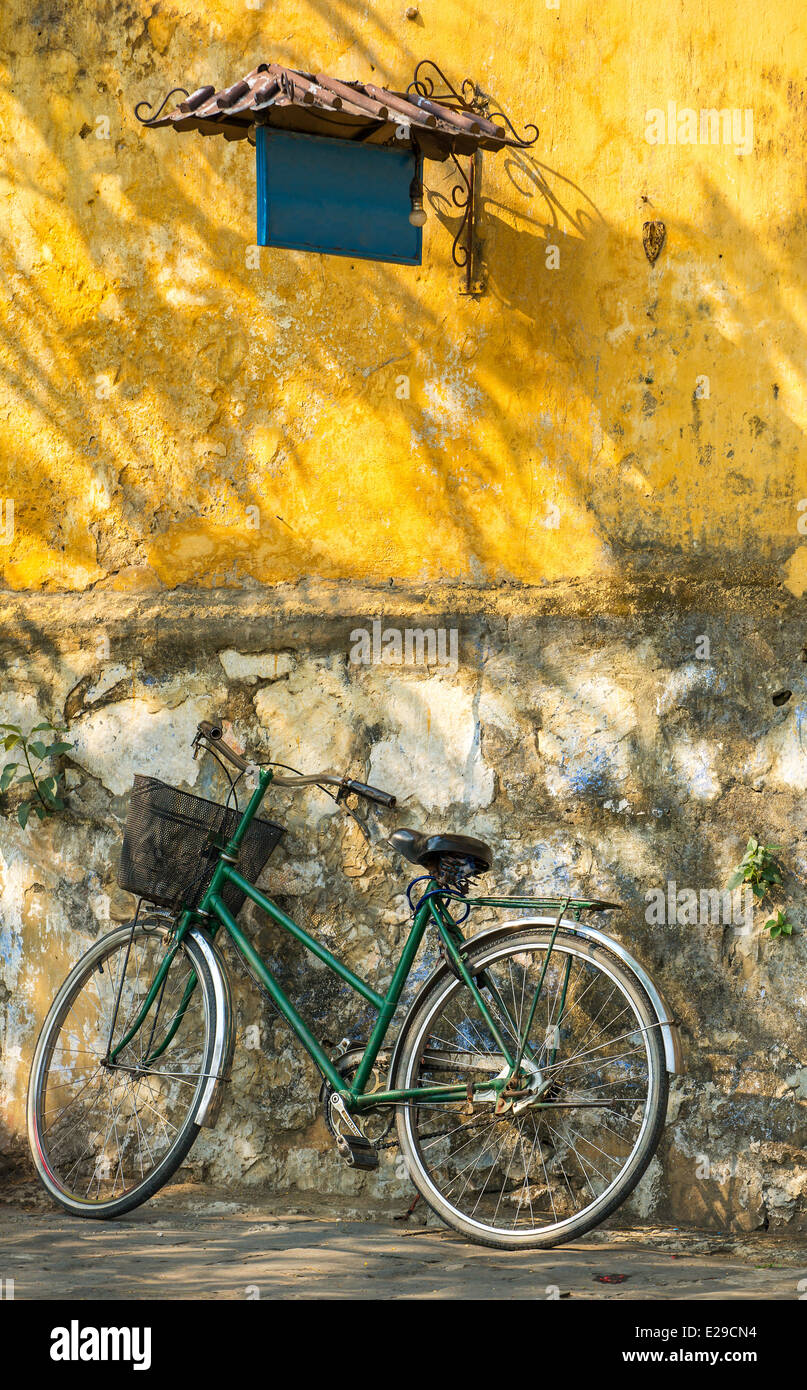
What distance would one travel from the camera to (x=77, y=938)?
4207 mm

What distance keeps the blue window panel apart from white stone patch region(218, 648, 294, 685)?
1.29 meters

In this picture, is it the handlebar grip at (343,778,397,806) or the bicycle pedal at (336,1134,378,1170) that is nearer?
the bicycle pedal at (336,1134,378,1170)

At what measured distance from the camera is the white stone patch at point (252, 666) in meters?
4.17

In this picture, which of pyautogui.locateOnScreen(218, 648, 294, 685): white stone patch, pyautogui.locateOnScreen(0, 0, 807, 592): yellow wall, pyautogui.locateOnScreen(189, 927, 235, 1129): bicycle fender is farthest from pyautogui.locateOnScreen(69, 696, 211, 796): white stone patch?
pyautogui.locateOnScreen(189, 927, 235, 1129): bicycle fender

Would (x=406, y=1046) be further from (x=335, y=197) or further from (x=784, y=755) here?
(x=335, y=197)

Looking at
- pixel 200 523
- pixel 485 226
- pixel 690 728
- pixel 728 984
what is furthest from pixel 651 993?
pixel 485 226

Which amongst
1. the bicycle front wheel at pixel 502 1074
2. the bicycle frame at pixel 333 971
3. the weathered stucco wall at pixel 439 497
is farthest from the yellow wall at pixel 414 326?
the bicycle front wheel at pixel 502 1074

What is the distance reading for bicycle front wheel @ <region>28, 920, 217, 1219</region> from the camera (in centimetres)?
397

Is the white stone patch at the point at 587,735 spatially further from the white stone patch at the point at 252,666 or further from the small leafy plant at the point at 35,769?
the small leafy plant at the point at 35,769

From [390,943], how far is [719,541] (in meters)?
1.65

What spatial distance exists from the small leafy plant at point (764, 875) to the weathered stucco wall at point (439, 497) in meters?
0.05

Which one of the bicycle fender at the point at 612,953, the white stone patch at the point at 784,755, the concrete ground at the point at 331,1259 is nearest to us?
the concrete ground at the point at 331,1259

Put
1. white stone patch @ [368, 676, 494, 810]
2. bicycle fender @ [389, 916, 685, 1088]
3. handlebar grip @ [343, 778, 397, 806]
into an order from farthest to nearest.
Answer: white stone patch @ [368, 676, 494, 810] → handlebar grip @ [343, 778, 397, 806] → bicycle fender @ [389, 916, 685, 1088]

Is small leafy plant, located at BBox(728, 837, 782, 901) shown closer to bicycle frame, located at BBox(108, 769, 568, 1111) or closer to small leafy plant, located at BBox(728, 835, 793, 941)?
small leafy plant, located at BBox(728, 835, 793, 941)
